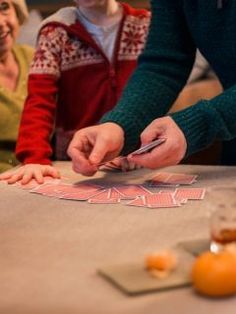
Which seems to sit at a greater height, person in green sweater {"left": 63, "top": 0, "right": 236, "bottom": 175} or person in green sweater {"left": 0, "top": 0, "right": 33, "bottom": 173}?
person in green sweater {"left": 63, "top": 0, "right": 236, "bottom": 175}

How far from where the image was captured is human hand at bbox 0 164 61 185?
128cm

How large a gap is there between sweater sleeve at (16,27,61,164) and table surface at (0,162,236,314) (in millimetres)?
305

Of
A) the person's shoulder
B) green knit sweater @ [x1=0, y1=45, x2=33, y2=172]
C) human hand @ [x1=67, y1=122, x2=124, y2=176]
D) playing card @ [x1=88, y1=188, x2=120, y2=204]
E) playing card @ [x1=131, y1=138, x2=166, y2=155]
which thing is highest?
playing card @ [x1=131, y1=138, x2=166, y2=155]

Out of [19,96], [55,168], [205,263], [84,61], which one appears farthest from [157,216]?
[19,96]

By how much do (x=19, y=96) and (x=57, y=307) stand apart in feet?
4.50

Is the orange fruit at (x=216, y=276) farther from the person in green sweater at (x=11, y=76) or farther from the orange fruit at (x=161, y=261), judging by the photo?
the person in green sweater at (x=11, y=76)

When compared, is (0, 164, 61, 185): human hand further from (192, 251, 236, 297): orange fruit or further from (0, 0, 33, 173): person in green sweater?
(192, 251, 236, 297): orange fruit

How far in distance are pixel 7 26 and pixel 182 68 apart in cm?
75

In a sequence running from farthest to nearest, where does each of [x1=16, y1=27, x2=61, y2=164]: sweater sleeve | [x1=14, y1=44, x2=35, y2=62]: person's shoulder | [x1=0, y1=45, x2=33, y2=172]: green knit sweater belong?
[x1=14, y1=44, x2=35, y2=62]: person's shoulder, [x1=0, y1=45, x2=33, y2=172]: green knit sweater, [x1=16, y1=27, x2=61, y2=164]: sweater sleeve

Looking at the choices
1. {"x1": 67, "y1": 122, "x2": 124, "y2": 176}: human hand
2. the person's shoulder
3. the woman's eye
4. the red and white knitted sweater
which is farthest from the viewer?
the person's shoulder

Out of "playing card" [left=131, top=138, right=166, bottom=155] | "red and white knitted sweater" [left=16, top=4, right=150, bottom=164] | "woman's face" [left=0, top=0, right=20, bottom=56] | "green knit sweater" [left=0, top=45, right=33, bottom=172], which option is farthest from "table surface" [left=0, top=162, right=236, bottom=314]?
"woman's face" [left=0, top=0, right=20, bottom=56]

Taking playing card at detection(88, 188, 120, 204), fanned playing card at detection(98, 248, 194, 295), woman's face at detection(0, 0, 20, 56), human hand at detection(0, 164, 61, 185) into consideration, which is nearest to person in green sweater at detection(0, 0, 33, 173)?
woman's face at detection(0, 0, 20, 56)

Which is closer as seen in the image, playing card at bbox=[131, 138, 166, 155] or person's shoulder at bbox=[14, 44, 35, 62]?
playing card at bbox=[131, 138, 166, 155]

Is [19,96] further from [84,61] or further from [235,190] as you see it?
[235,190]
